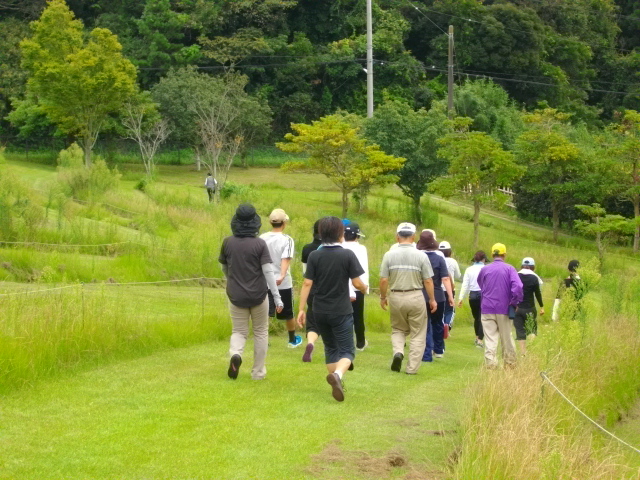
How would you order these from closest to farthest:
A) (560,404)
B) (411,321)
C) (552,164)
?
(560,404) → (411,321) → (552,164)

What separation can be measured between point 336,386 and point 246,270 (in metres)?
1.57

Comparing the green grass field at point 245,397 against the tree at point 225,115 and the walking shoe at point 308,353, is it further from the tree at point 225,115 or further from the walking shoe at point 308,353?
the tree at point 225,115

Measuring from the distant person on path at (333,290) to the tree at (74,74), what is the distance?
3376 cm

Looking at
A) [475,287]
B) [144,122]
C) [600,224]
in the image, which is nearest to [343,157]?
[600,224]

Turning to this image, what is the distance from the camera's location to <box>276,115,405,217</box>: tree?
123 ft

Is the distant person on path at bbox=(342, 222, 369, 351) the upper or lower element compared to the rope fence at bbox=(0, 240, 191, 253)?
upper

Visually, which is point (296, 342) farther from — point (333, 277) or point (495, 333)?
point (333, 277)

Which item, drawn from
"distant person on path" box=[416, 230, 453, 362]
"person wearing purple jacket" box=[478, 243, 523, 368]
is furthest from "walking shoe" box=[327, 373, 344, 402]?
"distant person on path" box=[416, 230, 453, 362]

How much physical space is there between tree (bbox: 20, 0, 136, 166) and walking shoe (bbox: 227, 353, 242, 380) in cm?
3320

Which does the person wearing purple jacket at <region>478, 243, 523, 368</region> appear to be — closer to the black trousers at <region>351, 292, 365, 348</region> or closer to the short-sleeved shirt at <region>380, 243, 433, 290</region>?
the short-sleeved shirt at <region>380, 243, 433, 290</region>

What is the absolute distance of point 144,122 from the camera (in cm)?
4706

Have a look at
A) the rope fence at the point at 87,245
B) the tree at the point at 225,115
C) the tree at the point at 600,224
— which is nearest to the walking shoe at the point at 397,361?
the rope fence at the point at 87,245

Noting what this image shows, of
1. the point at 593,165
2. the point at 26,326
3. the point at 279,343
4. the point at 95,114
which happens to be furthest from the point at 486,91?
the point at 26,326

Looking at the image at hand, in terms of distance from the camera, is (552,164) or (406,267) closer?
(406,267)
